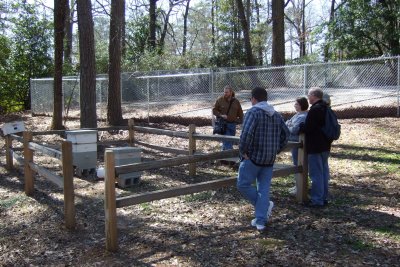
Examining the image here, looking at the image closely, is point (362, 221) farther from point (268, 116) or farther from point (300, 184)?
point (268, 116)

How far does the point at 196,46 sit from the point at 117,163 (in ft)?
Answer: 179

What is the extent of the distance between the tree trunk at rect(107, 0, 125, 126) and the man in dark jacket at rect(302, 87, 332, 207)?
327 inches

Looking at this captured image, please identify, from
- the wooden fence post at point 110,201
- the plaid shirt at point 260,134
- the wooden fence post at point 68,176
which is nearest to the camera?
the wooden fence post at point 110,201

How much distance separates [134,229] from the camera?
5781mm

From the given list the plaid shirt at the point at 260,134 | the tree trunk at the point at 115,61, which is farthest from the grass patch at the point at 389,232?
the tree trunk at the point at 115,61

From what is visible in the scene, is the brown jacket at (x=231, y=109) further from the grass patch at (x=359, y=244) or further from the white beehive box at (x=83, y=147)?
the grass patch at (x=359, y=244)

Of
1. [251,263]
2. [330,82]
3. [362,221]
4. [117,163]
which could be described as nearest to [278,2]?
[330,82]

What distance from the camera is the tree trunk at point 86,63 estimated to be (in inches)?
452

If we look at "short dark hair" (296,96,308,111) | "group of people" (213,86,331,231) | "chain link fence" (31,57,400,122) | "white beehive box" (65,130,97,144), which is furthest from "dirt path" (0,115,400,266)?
"chain link fence" (31,57,400,122)

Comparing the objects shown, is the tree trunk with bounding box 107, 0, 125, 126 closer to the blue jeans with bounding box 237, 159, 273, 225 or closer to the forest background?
the forest background

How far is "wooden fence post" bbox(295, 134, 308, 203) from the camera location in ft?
21.3

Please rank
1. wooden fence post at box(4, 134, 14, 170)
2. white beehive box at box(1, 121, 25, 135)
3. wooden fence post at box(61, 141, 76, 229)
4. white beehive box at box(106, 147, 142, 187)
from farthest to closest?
wooden fence post at box(4, 134, 14, 170)
white beehive box at box(1, 121, 25, 135)
white beehive box at box(106, 147, 142, 187)
wooden fence post at box(61, 141, 76, 229)

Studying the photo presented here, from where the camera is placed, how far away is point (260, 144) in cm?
516

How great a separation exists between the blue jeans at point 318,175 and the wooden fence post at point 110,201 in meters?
2.92
